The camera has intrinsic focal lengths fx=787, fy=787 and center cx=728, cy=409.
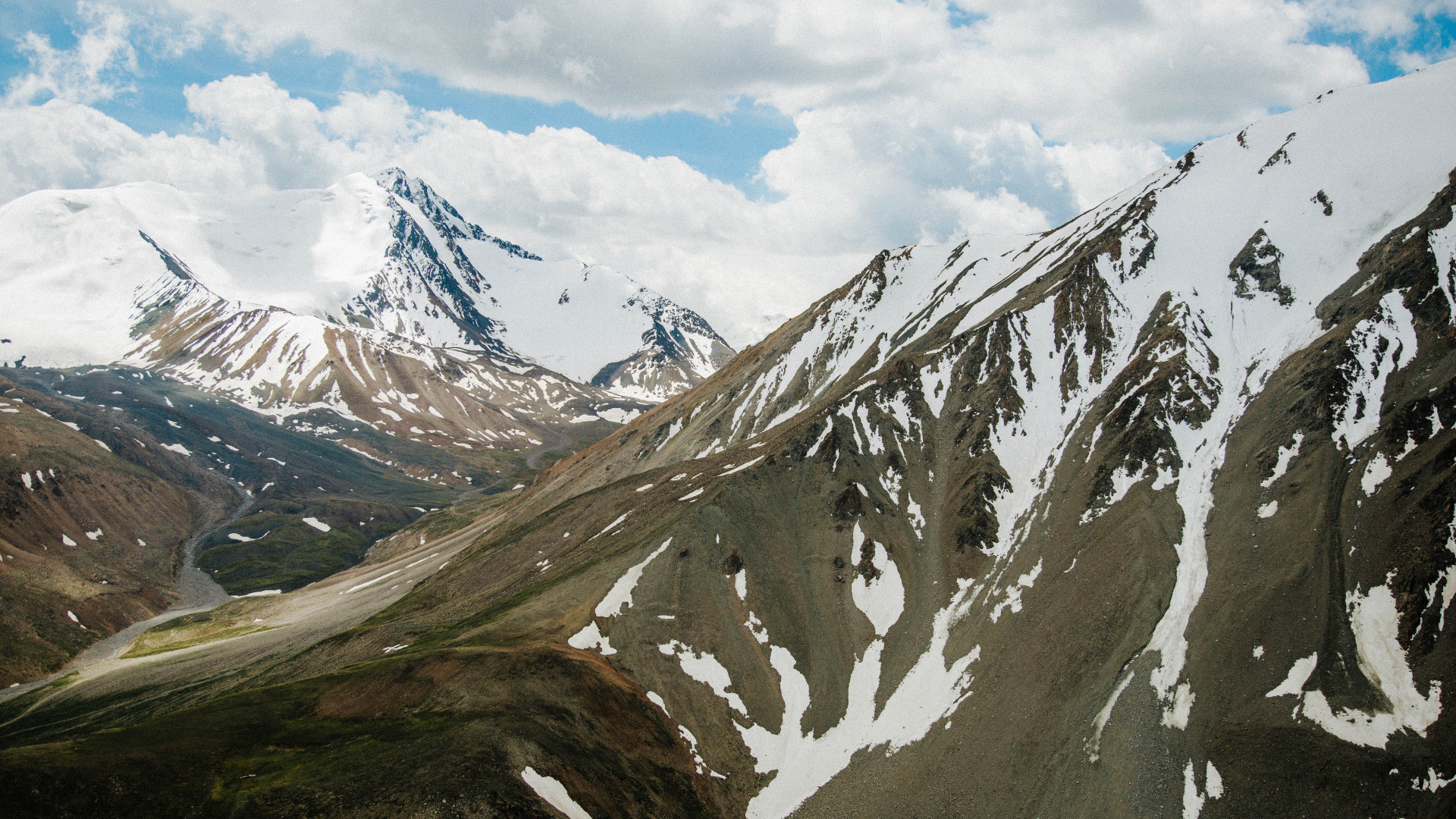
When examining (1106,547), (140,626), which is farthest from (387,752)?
(140,626)

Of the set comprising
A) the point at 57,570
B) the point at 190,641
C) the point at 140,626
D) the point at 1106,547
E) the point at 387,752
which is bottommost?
the point at 1106,547

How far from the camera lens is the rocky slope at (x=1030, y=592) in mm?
60906

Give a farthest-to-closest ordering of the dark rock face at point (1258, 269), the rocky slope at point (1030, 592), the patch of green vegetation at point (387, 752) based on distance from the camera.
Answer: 1. the dark rock face at point (1258, 269)
2. the rocky slope at point (1030, 592)
3. the patch of green vegetation at point (387, 752)

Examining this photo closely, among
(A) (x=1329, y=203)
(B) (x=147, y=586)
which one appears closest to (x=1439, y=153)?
(A) (x=1329, y=203)

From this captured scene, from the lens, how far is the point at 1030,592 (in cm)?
9306

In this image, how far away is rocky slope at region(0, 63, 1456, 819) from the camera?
60906mm

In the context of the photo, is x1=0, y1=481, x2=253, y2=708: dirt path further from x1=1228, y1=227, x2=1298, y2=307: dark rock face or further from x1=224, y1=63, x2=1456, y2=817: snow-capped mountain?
x1=1228, y1=227, x2=1298, y2=307: dark rock face

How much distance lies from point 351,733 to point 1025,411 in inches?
4068

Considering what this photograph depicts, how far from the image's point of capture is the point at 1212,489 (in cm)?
9550

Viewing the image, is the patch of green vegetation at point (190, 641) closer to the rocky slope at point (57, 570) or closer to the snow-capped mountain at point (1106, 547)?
the rocky slope at point (57, 570)

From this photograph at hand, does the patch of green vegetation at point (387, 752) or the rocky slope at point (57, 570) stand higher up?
the rocky slope at point (57, 570)

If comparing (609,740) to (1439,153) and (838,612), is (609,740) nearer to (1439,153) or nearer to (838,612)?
(838,612)

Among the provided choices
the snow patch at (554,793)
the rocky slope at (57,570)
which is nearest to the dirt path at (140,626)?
the rocky slope at (57,570)

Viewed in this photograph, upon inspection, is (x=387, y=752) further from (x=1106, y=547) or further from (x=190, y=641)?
(x=190, y=641)
